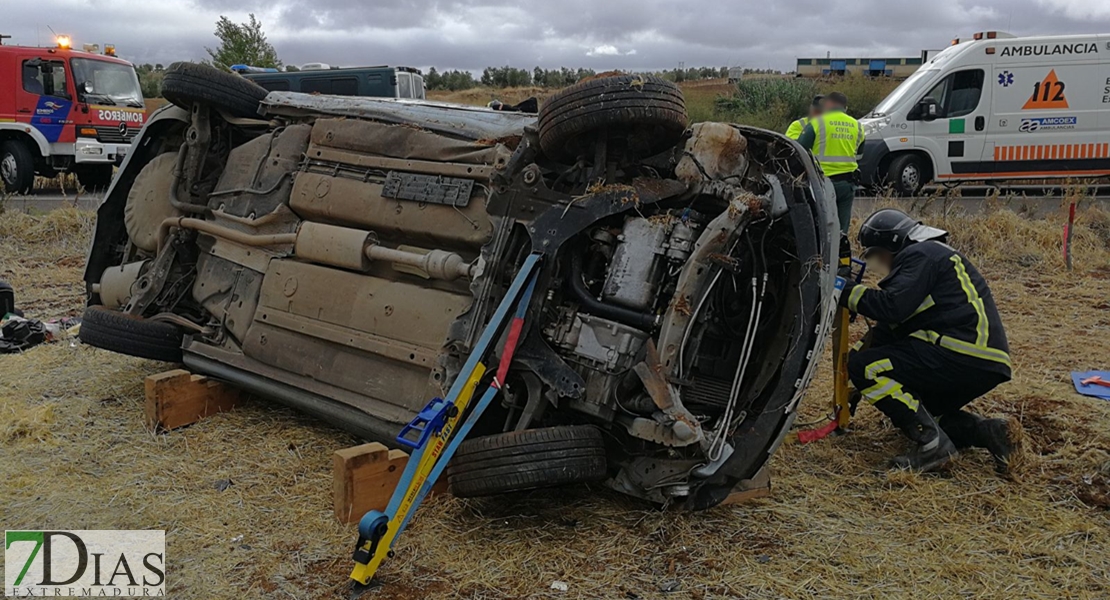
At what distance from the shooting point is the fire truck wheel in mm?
16000

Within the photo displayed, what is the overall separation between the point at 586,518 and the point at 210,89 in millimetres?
3383

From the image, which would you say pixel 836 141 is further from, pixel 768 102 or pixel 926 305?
pixel 768 102

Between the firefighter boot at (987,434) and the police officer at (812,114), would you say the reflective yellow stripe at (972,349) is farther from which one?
the police officer at (812,114)

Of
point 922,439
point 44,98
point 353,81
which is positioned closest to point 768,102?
point 353,81

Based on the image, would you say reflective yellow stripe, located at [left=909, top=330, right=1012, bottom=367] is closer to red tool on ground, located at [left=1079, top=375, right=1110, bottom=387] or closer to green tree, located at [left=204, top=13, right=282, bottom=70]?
red tool on ground, located at [left=1079, top=375, right=1110, bottom=387]

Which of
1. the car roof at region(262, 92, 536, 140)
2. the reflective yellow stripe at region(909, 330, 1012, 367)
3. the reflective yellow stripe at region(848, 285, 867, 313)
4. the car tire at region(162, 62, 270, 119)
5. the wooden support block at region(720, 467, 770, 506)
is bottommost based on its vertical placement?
the wooden support block at region(720, 467, 770, 506)

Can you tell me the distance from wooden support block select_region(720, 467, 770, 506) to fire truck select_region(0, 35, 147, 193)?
14.1 meters

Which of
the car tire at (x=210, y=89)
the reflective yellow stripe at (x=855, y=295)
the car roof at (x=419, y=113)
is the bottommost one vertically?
the reflective yellow stripe at (x=855, y=295)

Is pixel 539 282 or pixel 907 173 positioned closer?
pixel 539 282

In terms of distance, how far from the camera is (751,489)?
376 cm

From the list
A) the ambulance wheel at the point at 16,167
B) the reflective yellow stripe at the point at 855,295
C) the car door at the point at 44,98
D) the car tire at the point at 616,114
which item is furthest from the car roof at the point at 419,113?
the ambulance wheel at the point at 16,167

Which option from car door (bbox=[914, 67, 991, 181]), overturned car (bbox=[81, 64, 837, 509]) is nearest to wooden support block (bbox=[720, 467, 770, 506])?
overturned car (bbox=[81, 64, 837, 509])

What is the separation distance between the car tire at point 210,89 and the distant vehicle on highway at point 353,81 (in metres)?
8.61

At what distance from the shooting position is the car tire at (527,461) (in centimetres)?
331
